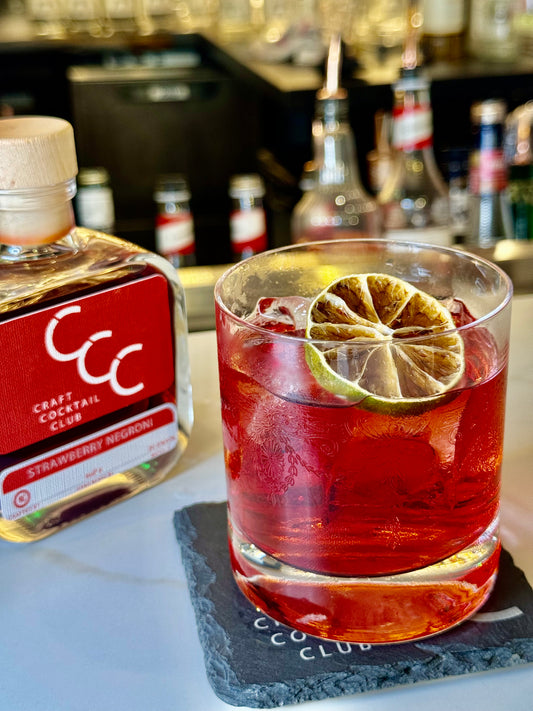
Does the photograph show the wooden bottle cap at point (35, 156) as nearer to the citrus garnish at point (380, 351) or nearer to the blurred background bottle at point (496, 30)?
the citrus garnish at point (380, 351)

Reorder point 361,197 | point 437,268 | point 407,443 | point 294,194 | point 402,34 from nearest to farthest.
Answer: point 407,443 → point 437,268 → point 361,197 → point 294,194 → point 402,34

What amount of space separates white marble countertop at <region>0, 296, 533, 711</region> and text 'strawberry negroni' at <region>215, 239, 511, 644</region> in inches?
1.8

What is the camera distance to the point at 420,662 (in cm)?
48

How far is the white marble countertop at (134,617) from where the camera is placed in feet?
1.55

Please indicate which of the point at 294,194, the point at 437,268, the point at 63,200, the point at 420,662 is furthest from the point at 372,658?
the point at 294,194

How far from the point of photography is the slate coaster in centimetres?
47

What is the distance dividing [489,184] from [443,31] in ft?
3.77

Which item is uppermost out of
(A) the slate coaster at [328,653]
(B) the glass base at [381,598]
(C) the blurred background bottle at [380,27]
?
(C) the blurred background bottle at [380,27]

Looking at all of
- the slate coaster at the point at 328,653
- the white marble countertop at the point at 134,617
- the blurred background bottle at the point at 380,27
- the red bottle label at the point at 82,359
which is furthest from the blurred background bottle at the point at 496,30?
the slate coaster at the point at 328,653

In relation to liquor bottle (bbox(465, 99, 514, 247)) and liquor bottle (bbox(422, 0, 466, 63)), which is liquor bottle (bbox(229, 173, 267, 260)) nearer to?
liquor bottle (bbox(465, 99, 514, 247))

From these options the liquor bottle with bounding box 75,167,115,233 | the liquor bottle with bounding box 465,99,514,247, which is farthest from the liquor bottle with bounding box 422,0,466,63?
the liquor bottle with bounding box 75,167,115,233

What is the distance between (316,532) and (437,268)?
0.20 metres

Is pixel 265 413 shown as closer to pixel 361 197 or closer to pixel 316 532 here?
pixel 316 532

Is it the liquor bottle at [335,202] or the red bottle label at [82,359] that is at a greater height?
the red bottle label at [82,359]
